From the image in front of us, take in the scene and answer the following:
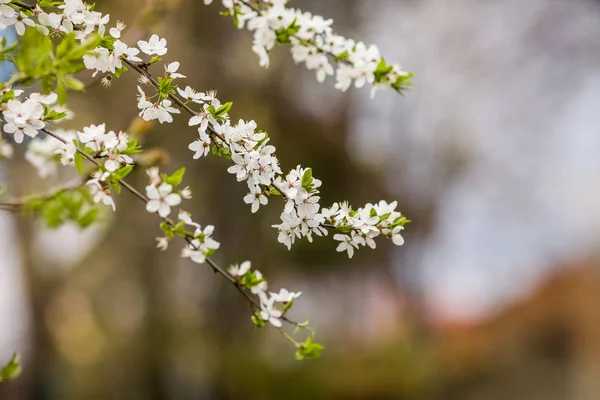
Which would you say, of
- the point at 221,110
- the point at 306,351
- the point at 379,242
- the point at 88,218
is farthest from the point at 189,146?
the point at 379,242

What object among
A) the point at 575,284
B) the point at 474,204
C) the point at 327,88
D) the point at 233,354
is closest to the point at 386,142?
the point at 327,88

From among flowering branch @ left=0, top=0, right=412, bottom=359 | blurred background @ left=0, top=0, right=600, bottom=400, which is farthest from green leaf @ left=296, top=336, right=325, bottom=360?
blurred background @ left=0, top=0, right=600, bottom=400

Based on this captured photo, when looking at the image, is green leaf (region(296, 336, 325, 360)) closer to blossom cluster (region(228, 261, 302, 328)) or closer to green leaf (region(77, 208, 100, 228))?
blossom cluster (region(228, 261, 302, 328))

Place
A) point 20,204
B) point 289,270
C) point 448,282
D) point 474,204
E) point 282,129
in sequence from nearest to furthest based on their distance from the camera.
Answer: point 20,204, point 282,129, point 289,270, point 474,204, point 448,282

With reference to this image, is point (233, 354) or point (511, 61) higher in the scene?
point (511, 61)

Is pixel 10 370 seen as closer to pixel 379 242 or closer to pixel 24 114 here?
pixel 24 114

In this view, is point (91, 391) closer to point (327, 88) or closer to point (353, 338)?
point (353, 338)

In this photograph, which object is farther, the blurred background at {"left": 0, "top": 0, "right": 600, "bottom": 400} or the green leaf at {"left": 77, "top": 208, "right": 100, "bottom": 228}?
the blurred background at {"left": 0, "top": 0, "right": 600, "bottom": 400}

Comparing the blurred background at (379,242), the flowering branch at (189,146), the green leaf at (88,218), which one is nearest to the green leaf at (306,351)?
the flowering branch at (189,146)
